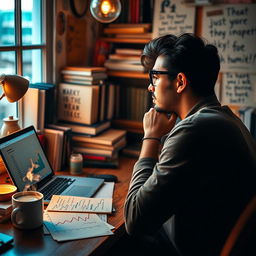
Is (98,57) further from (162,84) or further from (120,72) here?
(162,84)

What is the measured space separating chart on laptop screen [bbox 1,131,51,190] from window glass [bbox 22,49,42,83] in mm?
455

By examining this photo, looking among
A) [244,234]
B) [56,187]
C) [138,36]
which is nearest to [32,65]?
[138,36]

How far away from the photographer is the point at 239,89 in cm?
226

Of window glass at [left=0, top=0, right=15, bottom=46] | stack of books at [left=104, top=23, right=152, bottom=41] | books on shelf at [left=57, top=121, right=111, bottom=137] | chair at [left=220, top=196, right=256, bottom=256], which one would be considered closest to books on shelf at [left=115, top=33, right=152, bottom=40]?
stack of books at [left=104, top=23, right=152, bottom=41]

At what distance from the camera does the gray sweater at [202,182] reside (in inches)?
46.3

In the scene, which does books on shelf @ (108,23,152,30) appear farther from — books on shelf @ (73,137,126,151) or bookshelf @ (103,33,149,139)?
books on shelf @ (73,137,126,151)

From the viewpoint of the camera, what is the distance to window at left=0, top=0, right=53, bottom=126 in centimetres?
192

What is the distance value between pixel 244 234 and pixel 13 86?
3.52 ft

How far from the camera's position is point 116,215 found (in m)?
1.52

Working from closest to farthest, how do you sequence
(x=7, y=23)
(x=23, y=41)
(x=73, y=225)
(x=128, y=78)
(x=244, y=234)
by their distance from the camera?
(x=244, y=234)
(x=73, y=225)
(x=7, y=23)
(x=23, y=41)
(x=128, y=78)

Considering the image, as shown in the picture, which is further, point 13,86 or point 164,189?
point 13,86

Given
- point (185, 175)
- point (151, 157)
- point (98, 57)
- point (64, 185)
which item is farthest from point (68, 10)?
point (185, 175)

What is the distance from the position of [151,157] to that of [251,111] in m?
0.94

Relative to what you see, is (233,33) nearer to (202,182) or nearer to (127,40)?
(127,40)
